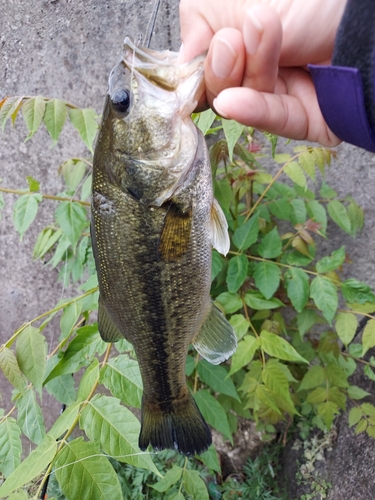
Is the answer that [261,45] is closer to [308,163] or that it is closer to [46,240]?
[308,163]

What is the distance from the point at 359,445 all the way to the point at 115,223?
192cm

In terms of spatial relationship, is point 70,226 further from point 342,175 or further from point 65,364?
point 342,175

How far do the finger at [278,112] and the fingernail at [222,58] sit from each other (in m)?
0.05

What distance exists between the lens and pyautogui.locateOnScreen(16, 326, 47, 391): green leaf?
3.70 feet

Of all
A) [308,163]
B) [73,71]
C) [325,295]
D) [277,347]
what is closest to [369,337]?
[325,295]

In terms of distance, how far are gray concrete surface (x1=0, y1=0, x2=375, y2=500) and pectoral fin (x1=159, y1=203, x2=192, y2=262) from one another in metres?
1.34

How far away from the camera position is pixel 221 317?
116 centimetres

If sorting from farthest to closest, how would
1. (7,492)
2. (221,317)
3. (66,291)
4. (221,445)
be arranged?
(66,291), (221,445), (221,317), (7,492)

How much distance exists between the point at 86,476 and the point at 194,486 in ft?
1.92

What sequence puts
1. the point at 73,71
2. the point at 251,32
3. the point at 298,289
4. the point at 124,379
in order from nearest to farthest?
the point at 251,32
the point at 124,379
the point at 298,289
the point at 73,71

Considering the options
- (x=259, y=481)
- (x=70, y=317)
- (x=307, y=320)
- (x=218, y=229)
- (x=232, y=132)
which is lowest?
(x=259, y=481)

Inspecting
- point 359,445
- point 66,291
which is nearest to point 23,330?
point 66,291

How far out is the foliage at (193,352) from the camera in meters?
1.00

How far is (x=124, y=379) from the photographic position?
3.69 feet
